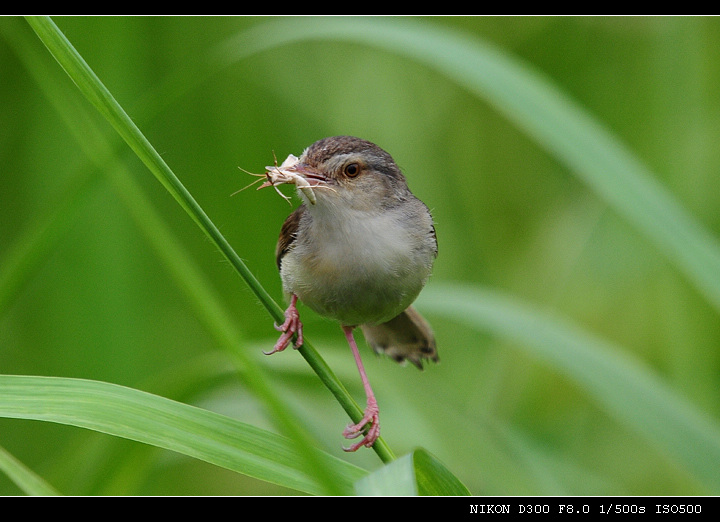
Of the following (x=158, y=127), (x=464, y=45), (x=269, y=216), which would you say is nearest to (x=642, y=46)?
(x=464, y=45)

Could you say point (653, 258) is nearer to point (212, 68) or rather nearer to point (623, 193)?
point (623, 193)

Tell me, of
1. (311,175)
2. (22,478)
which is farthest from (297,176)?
(22,478)

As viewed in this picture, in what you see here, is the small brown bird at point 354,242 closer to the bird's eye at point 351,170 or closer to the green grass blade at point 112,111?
the bird's eye at point 351,170

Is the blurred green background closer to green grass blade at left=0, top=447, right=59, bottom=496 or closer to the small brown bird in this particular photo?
the small brown bird

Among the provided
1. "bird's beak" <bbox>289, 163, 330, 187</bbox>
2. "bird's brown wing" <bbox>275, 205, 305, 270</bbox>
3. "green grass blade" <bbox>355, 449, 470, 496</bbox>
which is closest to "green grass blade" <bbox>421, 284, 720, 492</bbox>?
"bird's brown wing" <bbox>275, 205, 305, 270</bbox>

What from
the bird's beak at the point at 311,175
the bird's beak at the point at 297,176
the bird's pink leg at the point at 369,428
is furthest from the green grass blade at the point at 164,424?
the bird's beak at the point at 311,175
